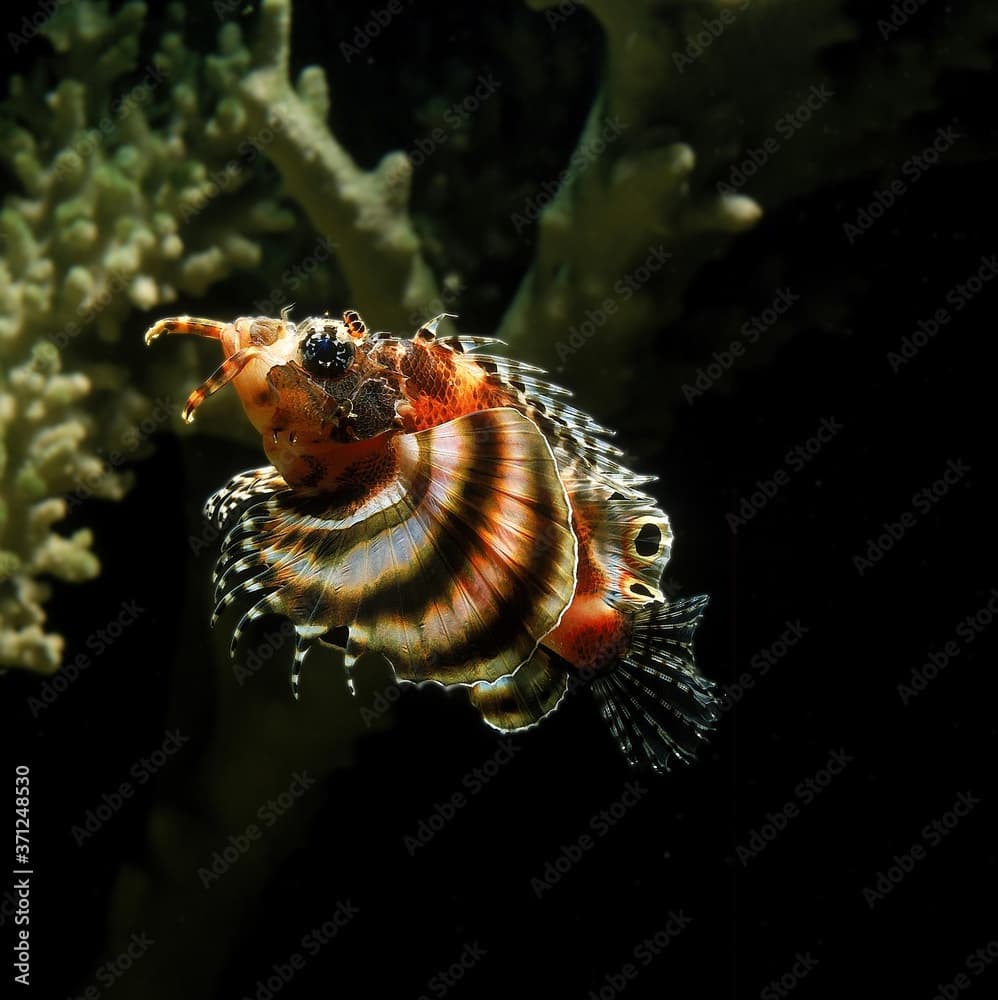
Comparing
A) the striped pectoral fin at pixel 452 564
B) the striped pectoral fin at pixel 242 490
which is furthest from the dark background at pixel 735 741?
the striped pectoral fin at pixel 452 564

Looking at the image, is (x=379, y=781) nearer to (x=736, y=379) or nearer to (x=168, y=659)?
(x=168, y=659)

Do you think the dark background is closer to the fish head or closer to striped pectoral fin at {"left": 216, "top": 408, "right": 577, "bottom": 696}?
the fish head

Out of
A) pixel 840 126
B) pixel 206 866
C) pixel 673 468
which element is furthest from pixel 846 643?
pixel 206 866

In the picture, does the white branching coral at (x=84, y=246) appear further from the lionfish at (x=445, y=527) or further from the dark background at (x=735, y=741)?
the lionfish at (x=445, y=527)

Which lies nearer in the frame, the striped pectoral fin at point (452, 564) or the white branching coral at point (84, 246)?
the striped pectoral fin at point (452, 564)

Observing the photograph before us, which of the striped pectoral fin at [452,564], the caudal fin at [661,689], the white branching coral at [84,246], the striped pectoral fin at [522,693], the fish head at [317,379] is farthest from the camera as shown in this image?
the white branching coral at [84,246]

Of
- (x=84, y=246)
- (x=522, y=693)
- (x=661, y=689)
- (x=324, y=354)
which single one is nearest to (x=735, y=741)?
(x=661, y=689)
